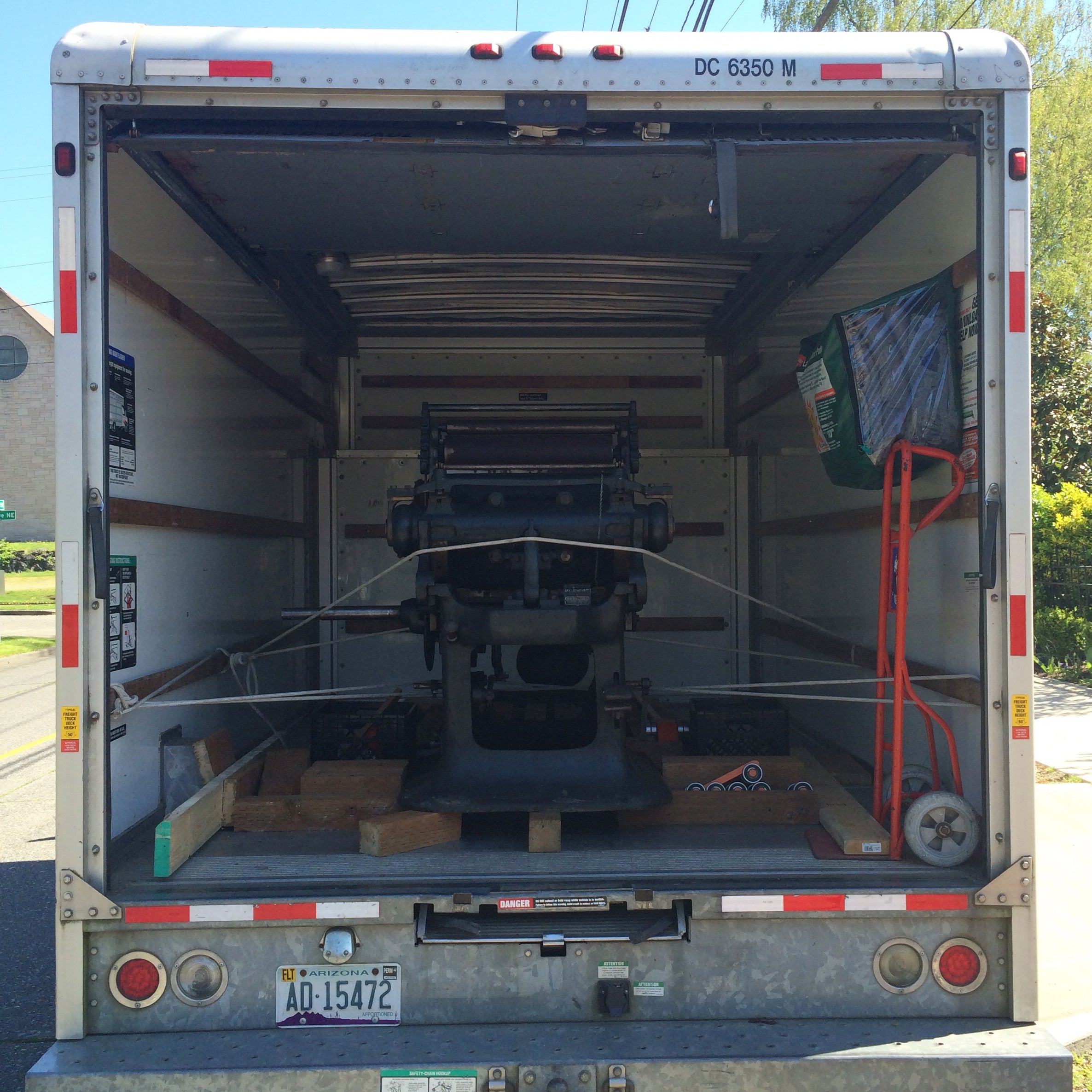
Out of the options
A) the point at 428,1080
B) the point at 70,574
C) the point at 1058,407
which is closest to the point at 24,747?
the point at 70,574

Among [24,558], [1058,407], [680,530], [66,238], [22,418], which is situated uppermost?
[22,418]

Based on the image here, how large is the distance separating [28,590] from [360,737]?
28.7 metres

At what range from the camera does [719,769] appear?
374 centimetres

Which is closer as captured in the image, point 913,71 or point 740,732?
point 913,71

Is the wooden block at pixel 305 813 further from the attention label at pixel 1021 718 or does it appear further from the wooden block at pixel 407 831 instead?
the attention label at pixel 1021 718

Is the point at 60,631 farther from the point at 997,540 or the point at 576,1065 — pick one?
the point at 997,540

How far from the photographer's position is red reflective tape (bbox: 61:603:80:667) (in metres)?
2.59

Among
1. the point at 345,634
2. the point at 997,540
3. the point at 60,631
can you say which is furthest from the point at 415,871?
the point at 345,634

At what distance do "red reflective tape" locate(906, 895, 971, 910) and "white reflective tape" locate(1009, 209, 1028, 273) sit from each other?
167cm

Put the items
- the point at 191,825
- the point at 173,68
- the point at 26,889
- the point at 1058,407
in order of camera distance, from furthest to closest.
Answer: the point at 1058,407 → the point at 26,889 → the point at 191,825 → the point at 173,68

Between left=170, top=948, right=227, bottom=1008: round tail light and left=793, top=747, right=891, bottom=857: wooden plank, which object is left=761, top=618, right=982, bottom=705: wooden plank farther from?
left=170, top=948, right=227, bottom=1008: round tail light

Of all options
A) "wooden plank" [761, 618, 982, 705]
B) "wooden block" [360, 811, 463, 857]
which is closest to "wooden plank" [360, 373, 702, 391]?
"wooden plank" [761, 618, 982, 705]

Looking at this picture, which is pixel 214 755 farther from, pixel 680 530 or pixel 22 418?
pixel 22 418

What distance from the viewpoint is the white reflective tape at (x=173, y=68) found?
2.55m
